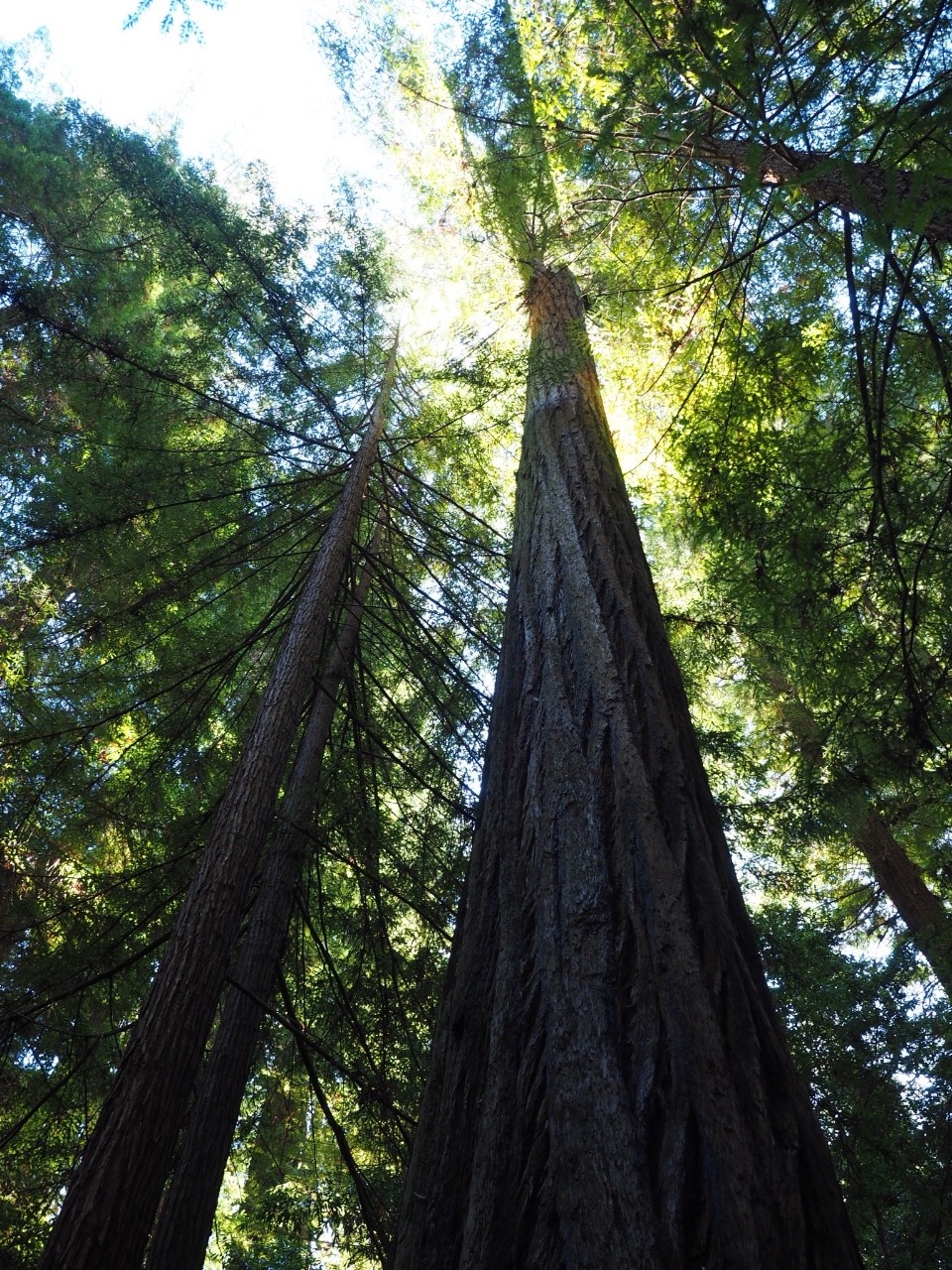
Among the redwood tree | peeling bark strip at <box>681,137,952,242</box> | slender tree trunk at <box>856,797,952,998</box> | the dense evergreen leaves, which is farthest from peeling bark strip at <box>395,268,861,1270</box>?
slender tree trunk at <box>856,797,952,998</box>

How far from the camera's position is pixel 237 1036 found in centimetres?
432

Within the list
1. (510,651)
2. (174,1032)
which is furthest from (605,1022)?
(174,1032)

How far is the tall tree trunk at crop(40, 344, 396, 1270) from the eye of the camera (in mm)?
2354

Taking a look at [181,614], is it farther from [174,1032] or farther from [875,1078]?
[875,1078]

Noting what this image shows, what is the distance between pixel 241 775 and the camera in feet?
12.0

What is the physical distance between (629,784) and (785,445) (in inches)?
131

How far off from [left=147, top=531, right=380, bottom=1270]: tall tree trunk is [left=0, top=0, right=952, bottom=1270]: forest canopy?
A: 0.08ft

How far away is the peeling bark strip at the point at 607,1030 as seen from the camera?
47.1 inches

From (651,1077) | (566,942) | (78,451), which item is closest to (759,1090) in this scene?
(651,1077)

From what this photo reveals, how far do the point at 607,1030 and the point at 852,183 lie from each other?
87.4 inches

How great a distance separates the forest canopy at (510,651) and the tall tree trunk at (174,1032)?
0.6 inches

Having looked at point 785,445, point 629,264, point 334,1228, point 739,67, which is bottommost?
point 334,1228

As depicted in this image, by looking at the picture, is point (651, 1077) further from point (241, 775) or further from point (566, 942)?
point (241, 775)

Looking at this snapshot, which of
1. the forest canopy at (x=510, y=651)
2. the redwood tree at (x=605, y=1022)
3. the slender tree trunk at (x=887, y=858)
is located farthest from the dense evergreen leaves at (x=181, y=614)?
the slender tree trunk at (x=887, y=858)
